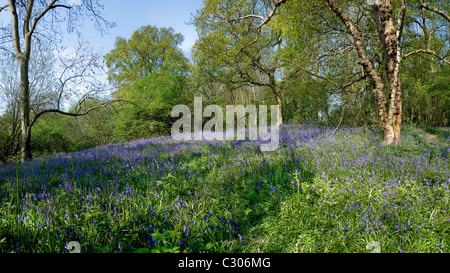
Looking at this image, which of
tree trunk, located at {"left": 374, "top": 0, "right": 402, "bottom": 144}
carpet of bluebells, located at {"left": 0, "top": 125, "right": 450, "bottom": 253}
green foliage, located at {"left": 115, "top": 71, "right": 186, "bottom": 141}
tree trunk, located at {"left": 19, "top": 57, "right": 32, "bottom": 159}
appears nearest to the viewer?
carpet of bluebells, located at {"left": 0, "top": 125, "right": 450, "bottom": 253}

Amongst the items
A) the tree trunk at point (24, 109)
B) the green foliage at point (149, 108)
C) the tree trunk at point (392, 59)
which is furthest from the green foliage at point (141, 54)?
the tree trunk at point (392, 59)

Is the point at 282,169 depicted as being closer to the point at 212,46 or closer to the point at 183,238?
the point at 183,238

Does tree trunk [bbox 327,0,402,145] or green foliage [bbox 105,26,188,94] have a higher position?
green foliage [bbox 105,26,188,94]

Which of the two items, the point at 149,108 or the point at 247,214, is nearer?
the point at 247,214

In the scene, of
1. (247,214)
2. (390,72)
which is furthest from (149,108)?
(247,214)

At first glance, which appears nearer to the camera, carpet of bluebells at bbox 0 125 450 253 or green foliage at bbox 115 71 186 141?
carpet of bluebells at bbox 0 125 450 253

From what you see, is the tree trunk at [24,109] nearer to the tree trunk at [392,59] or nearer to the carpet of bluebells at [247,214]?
the carpet of bluebells at [247,214]

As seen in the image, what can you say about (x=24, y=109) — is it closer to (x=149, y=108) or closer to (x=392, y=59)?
(x=149, y=108)

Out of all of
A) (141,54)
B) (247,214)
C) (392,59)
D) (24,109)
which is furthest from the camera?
(141,54)

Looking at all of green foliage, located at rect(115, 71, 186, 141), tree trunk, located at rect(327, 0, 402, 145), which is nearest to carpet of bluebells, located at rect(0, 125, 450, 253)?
tree trunk, located at rect(327, 0, 402, 145)

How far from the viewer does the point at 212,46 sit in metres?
15.4

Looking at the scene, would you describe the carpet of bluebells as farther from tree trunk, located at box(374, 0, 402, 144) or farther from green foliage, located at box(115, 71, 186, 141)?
green foliage, located at box(115, 71, 186, 141)

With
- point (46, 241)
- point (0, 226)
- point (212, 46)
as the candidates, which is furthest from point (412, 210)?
point (212, 46)

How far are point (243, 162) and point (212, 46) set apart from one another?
1292cm
